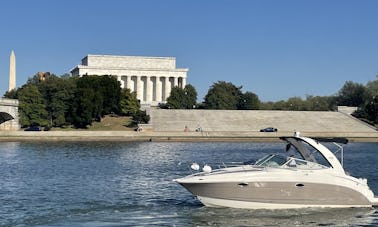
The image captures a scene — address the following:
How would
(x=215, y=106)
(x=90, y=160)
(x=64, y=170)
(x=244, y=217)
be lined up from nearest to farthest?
(x=244, y=217) < (x=64, y=170) < (x=90, y=160) < (x=215, y=106)

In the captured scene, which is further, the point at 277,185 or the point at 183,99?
the point at 183,99

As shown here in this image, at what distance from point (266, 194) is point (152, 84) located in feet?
561

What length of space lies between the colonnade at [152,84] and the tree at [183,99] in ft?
140

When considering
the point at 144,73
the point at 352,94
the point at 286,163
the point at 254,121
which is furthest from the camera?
the point at 144,73

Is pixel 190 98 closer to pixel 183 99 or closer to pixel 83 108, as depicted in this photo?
pixel 183 99

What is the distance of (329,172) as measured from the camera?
25578 mm

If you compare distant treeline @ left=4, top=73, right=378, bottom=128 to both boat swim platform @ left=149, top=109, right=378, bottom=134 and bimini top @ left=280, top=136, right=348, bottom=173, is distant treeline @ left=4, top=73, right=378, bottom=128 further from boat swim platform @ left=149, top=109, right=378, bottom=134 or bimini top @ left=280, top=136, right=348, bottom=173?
bimini top @ left=280, top=136, right=348, bottom=173

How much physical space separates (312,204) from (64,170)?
24.4 metres

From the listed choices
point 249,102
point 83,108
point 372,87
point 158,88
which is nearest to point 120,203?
point 83,108

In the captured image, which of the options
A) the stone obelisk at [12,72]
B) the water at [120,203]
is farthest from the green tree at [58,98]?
the water at [120,203]

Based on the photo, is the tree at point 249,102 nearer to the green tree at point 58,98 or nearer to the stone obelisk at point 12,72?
the green tree at point 58,98

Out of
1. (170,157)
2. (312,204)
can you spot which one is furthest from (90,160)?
(312,204)

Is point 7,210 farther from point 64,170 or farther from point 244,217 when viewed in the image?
point 64,170

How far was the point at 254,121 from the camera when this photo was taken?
120m
